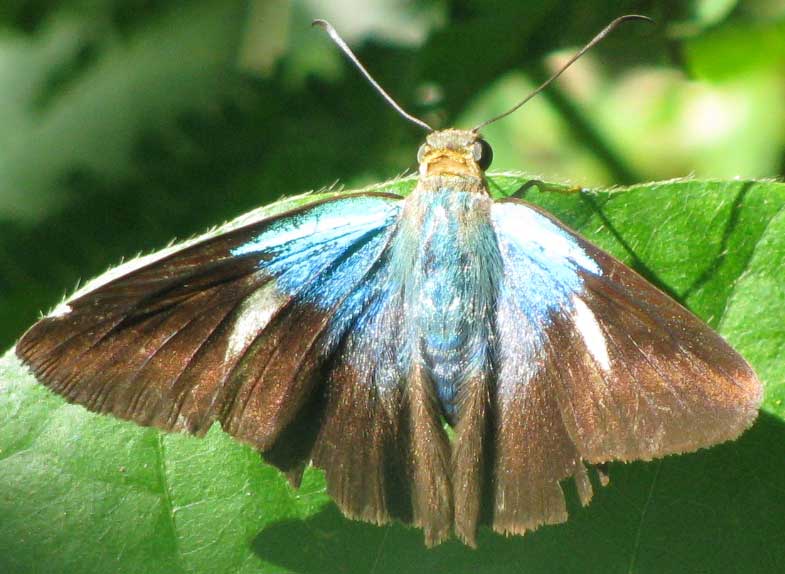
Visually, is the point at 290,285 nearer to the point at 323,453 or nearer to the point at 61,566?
the point at 323,453

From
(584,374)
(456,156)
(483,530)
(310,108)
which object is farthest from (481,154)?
(310,108)

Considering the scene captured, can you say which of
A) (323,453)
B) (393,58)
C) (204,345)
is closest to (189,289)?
(204,345)

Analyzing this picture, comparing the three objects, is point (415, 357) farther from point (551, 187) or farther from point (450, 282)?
point (551, 187)

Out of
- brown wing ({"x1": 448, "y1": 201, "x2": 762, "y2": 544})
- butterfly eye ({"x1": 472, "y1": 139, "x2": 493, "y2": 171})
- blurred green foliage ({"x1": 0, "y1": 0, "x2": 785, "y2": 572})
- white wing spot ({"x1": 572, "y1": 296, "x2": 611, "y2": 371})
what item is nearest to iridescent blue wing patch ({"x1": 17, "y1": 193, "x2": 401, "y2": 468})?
butterfly eye ({"x1": 472, "y1": 139, "x2": 493, "y2": 171})

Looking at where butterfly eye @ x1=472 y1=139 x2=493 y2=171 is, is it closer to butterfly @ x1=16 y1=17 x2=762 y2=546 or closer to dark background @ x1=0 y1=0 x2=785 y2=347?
butterfly @ x1=16 y1=17 x2=762 y2=546

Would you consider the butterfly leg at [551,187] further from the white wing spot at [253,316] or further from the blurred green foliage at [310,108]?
the blurred green foliage at [310,108]

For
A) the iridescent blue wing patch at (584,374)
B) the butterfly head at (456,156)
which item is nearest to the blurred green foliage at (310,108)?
the butterfly head at (456,156)
